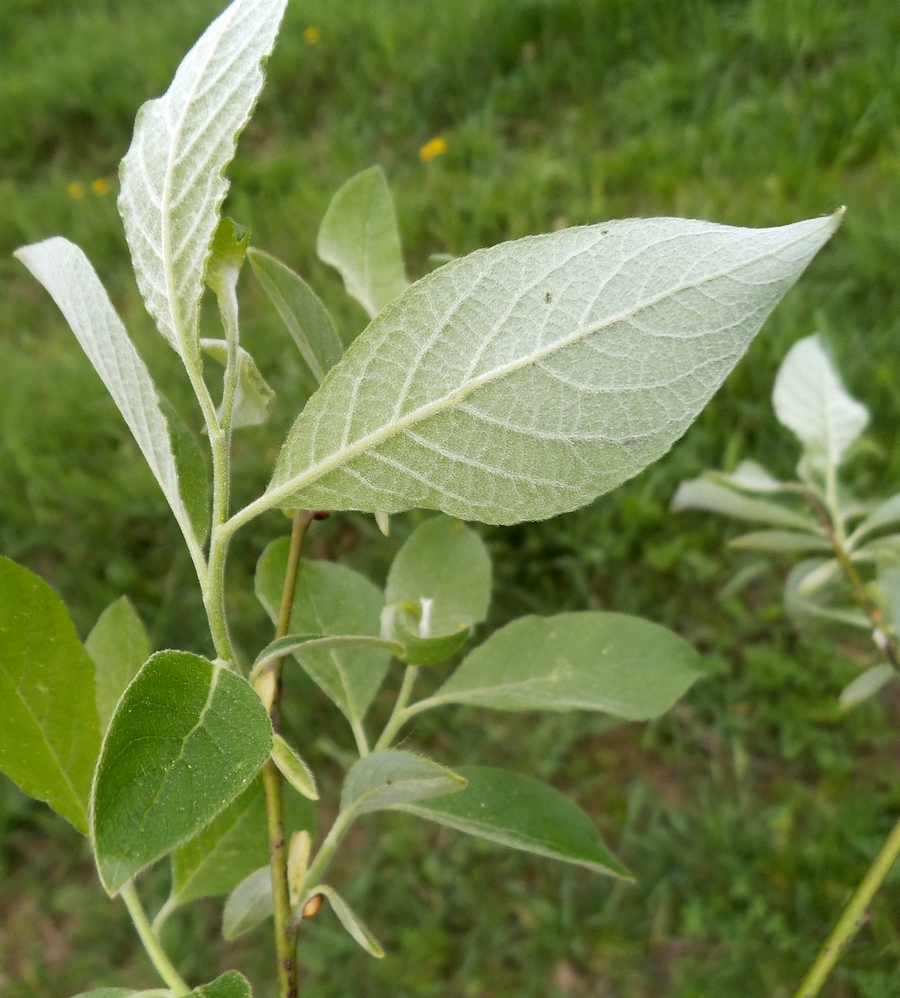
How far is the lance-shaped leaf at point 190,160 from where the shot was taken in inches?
18.5

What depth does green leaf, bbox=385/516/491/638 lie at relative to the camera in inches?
32.2

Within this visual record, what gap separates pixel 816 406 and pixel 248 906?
2.71 ft

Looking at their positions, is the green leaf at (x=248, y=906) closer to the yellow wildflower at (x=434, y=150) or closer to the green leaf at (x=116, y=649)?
the green leaf at (x=116, y=649)

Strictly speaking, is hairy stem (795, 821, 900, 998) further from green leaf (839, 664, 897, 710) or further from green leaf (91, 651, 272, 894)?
green leaf (91, 651, 272, 894)

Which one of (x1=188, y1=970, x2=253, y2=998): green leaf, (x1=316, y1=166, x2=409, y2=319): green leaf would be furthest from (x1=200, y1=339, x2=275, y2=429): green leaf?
(x1=188, y1=970, x2=253, y2=998): green leaf

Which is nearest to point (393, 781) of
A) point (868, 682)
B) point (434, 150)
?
point (868, 682)

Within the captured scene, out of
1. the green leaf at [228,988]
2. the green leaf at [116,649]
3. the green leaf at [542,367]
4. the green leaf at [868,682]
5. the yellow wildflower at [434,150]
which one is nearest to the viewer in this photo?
the green leaf at [542,367]

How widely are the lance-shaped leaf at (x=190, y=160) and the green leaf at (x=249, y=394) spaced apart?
0.06m

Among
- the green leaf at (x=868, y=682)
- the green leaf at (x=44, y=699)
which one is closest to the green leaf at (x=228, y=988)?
the green leaf at (x=44, y=699)

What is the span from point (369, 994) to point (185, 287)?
1732 mm

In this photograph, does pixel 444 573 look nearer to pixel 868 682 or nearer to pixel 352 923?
pixel 352 923

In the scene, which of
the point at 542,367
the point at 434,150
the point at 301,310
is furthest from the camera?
the point at 434,150

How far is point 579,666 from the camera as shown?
0.74 m

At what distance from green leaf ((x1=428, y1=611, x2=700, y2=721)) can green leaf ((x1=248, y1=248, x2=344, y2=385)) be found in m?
0.32
